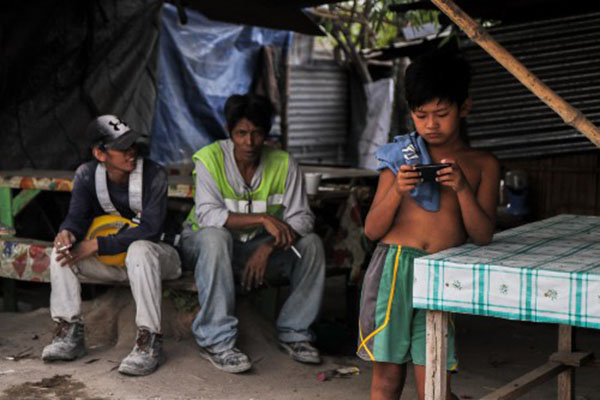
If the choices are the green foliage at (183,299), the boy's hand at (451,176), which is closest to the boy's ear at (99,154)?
the green foliage at (183,299)

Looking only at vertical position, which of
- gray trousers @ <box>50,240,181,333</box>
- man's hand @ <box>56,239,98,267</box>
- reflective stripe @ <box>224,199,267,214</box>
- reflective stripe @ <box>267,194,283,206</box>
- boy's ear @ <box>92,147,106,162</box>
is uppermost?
boy's ear @ <box>92,147,106,162</box>

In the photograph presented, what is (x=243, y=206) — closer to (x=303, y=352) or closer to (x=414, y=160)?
(x=303, y=352)

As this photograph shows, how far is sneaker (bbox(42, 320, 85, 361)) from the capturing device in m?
4.61

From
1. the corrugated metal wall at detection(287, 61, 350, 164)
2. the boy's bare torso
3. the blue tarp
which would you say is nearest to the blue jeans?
the boy's bare torso

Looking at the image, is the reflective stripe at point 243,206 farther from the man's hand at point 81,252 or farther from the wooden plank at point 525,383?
the wooden plank at point 525,383

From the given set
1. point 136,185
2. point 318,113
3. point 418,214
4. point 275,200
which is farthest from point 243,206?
point 318,113

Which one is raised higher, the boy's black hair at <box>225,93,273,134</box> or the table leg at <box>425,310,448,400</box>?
the boy's black hair at <box>225,93,273,134</box>

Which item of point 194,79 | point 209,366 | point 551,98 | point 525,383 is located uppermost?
point 194,79

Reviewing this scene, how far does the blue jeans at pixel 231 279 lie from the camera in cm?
459

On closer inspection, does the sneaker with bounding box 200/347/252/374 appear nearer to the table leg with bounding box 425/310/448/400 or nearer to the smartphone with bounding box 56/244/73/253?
the smartphone with bounding box 56/244/73/253

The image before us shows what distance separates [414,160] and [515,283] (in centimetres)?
73

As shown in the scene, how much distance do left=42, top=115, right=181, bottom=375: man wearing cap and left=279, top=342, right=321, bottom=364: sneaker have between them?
77cm

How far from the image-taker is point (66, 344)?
465cm

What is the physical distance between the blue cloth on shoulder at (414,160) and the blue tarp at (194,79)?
495cm
